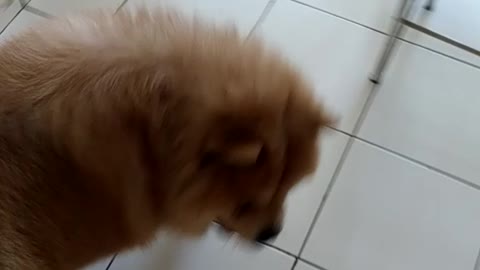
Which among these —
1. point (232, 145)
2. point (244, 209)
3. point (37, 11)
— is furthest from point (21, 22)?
point (232, 145)

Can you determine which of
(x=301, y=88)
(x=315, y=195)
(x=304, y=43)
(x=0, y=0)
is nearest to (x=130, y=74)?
(x=301, y=88)

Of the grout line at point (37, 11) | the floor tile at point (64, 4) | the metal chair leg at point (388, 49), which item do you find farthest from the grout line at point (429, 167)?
the grout line at point (37, 11)

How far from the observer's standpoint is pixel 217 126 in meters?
0.92

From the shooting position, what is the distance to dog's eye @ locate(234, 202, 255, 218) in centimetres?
110

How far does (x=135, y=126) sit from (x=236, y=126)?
0.14 meters

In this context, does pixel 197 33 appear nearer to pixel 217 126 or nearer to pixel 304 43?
pixel 217 126

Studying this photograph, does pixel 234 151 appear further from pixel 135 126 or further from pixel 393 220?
pixel 393 220

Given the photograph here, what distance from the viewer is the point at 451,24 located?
1857 mm

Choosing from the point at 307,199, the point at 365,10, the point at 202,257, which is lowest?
the point at 202,257

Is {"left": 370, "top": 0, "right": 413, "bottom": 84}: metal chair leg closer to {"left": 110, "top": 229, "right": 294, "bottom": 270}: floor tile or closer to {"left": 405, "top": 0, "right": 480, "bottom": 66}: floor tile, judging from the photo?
{"left": 405, "top": 0, "right": 480, "bottom": 66}: floor tile

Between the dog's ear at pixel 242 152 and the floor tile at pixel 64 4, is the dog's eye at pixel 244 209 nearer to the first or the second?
the dog's ear at pixel 242 152

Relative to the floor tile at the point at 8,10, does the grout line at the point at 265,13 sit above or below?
above

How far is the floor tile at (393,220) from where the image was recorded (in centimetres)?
154

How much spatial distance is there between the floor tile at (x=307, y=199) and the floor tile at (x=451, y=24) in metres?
0.38
